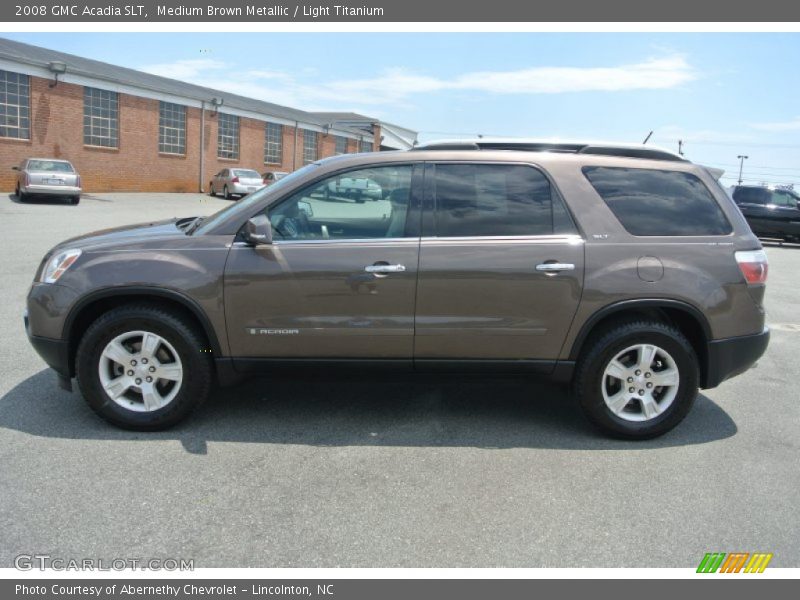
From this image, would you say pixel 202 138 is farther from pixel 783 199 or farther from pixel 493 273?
pixel 493 273

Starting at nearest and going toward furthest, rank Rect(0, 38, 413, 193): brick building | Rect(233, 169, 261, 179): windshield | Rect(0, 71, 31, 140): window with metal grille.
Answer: Rect(0, 71, 31, 140): window with metal grille < Rect(0, 38, 413, 193): brick building < Rect(233, 169, 261, 179): windshield

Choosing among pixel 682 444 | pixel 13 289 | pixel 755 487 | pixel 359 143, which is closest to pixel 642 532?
pixel 755 487

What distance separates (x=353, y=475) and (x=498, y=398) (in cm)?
171

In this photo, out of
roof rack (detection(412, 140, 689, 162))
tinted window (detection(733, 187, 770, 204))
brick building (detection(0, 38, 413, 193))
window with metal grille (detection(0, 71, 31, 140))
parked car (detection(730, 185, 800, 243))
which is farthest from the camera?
brick building (detection(0, 38, 413, 193))

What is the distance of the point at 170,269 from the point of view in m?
4.20

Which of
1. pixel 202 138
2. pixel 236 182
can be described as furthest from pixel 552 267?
pixel 202 138

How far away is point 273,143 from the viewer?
42.2 metres

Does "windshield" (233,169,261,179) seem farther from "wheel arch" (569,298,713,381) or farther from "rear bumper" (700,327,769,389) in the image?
"rear bumper" (700,327,769,389)

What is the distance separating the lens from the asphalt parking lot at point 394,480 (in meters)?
3.10

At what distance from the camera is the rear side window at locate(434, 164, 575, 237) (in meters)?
4.33

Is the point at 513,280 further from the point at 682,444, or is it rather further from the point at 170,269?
the point at 170,269

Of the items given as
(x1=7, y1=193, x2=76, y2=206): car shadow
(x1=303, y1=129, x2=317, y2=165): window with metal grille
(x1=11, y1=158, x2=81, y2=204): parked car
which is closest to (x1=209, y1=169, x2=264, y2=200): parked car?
(x1=7, y1=193, x2=76, y2=206): car shadow

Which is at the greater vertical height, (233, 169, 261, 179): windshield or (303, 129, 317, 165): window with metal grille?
(303, 129, 317, 165): window with metal grille

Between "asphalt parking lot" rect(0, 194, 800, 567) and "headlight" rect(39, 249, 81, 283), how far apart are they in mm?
919
